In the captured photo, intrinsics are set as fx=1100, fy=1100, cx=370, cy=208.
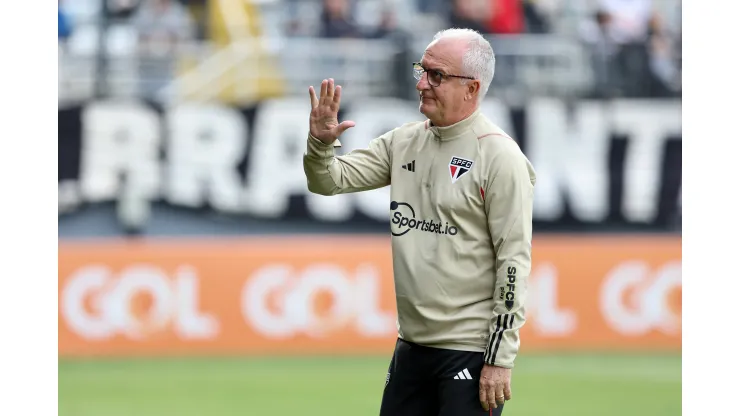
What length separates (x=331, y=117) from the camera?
4.21m

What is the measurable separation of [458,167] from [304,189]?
7591 millimetres

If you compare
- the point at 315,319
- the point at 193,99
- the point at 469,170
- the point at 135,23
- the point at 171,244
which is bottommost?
the point at 315,319

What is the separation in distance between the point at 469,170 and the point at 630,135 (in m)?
8.37

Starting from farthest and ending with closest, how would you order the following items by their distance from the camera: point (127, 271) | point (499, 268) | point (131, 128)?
1. point (131, 128)
2. point (127, 271)
3. point (499, 268)

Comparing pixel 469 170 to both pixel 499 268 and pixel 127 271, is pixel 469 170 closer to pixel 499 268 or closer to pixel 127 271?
pixel 499 268

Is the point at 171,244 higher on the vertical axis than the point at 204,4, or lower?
lower

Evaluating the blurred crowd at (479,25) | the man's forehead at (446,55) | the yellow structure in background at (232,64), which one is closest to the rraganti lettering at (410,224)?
the man's forehead at (446,55)

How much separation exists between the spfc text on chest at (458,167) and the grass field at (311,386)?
161 inches

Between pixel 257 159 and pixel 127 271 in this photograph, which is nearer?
pixel 127 271

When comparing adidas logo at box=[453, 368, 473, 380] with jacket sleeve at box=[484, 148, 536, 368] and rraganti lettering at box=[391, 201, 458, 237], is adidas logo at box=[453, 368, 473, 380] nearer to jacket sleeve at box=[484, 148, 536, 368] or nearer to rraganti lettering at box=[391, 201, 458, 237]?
jacket sleeve at box=[484, 148, 536, 368]

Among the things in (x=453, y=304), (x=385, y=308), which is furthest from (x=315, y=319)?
(x=453, y=304)

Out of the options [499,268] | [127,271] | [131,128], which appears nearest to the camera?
[499,268]

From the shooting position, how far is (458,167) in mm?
4199

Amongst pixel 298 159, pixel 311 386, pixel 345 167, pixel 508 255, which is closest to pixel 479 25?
pixel 298 159
